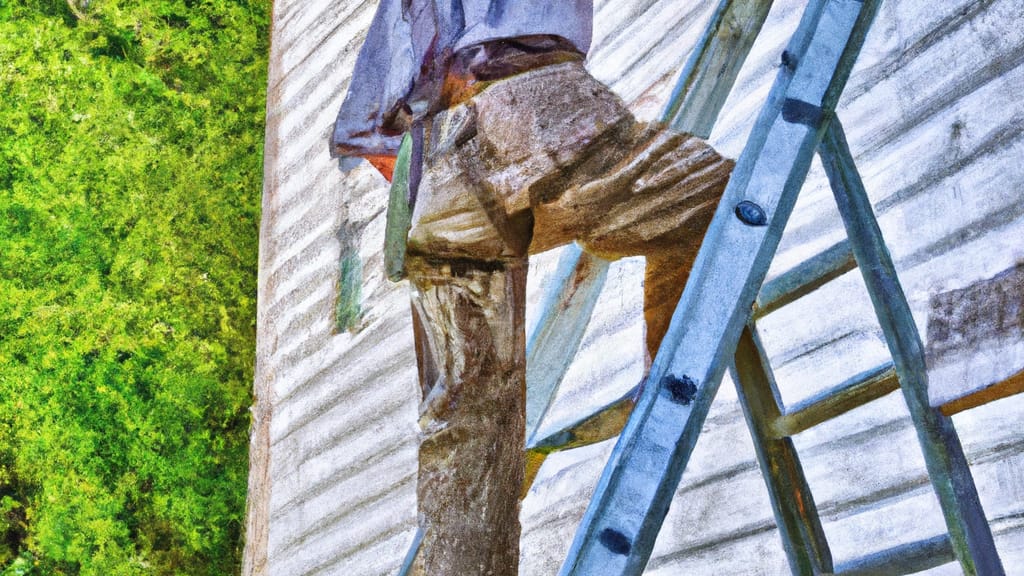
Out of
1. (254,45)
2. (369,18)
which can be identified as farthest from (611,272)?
(254,45)

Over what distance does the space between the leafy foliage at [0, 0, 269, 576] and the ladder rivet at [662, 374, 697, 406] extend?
2117 millimetres

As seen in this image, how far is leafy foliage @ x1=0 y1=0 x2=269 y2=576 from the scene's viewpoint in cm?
295

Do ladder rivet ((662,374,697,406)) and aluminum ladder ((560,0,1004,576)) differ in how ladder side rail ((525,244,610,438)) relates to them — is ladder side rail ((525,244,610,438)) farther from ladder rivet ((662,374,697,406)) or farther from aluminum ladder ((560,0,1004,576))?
ladder rivet ((662,374,697,406))

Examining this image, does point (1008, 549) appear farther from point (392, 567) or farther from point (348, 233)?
point (348, 233)

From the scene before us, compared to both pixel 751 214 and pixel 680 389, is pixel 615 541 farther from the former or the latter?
pixel 751 214

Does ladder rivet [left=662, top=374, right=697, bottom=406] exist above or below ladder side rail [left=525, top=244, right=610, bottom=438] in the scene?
below

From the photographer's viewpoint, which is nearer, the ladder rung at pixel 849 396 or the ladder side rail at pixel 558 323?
the ladder rung at pixel 849 396

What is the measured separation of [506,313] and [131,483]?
179 cm

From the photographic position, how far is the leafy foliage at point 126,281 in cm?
295

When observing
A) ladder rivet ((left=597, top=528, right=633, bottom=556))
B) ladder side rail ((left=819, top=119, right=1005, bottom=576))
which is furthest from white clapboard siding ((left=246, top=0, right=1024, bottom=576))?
ladder rivet ((left=597, top=528, right=633, bottom=556))

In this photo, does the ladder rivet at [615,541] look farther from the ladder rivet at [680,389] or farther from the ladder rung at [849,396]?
A: the ladder rung at [849,396]

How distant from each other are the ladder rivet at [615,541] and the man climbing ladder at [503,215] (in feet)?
1.03

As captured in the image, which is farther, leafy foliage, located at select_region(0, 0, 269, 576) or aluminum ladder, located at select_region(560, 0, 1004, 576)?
leafy foliage, located at select_region(0, 0, 269, 576)

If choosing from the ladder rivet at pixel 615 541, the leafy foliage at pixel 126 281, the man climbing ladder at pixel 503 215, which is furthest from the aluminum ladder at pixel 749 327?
the leafy foliage at pixel 126 281
